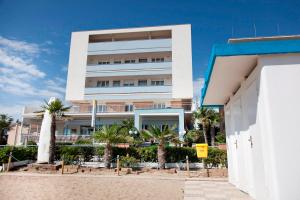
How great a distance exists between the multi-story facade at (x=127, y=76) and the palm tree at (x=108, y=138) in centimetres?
1116

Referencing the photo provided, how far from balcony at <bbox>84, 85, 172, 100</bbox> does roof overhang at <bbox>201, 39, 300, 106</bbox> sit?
26.0m

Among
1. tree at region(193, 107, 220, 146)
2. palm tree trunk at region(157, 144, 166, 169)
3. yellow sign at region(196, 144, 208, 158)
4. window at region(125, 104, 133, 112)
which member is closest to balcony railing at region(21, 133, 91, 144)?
window at region(125, 104, 133, 112)

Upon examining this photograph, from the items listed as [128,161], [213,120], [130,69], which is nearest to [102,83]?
[130,69]

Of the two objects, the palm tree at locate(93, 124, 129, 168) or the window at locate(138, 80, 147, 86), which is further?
the window at locate(138, 80, 147, 86)

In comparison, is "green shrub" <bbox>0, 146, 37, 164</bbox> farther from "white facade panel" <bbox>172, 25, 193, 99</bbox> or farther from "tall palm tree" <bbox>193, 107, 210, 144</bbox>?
"white facade panel" <bbox>172, 25, 193, 99</bbox>

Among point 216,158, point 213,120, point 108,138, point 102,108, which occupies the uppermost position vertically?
point 102,108

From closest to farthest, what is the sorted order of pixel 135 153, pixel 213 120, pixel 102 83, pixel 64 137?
1. pixel 135 153
2. pixel 213 120
3. pixel 64 137
4. pixel 102 83

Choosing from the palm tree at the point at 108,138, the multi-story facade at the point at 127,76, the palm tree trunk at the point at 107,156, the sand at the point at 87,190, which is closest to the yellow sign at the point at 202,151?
the sand at the point at 87,190

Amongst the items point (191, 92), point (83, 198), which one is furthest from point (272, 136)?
point (191, 92)

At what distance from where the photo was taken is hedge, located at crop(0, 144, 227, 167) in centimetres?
1838

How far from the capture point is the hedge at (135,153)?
60.3 ft

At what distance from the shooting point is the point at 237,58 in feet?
16.5

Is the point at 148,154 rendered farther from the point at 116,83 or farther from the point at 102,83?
the point at 102,83

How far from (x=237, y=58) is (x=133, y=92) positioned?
29.2m
